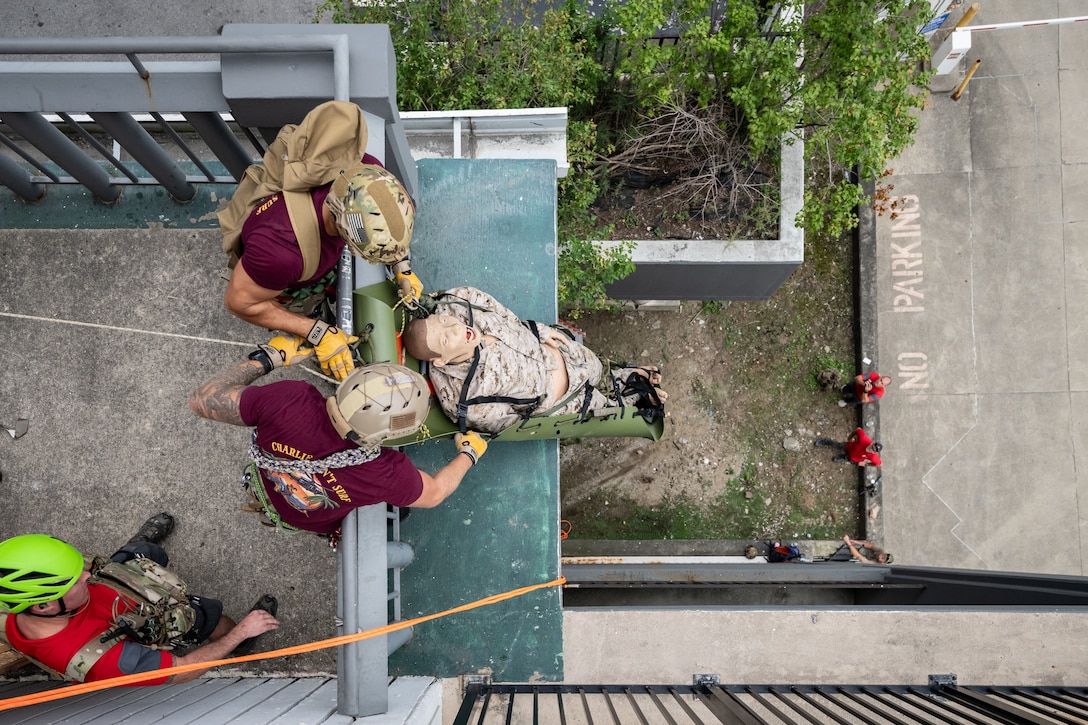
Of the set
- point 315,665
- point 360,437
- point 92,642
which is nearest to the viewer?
point 360,437

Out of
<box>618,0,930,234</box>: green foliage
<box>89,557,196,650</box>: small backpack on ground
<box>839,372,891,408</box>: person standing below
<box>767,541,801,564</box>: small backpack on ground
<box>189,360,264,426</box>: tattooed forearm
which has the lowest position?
<box>767,541,801,564</box>: small backpack on ground

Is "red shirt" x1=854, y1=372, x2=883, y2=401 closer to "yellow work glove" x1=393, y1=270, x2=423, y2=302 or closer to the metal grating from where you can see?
the metal grating

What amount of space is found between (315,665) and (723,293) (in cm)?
480

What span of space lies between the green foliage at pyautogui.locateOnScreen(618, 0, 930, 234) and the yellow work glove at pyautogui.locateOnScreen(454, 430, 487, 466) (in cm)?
310

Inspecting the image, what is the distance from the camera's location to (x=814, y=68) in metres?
4.98

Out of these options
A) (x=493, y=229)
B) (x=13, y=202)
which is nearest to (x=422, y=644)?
(x=493, y=229)

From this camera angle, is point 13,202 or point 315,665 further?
point 13,202

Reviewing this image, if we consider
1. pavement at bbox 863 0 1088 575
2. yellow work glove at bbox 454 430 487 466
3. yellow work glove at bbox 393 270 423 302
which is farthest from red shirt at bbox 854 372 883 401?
yellow work glove at bbox 393 270 423 302

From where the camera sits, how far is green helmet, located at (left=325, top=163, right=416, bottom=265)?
258 centimetres

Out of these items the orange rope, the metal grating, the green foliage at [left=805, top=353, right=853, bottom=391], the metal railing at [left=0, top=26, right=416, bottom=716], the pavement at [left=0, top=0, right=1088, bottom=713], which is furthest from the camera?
the green foliage at [left=805, top=353, right=853, bottom=391]

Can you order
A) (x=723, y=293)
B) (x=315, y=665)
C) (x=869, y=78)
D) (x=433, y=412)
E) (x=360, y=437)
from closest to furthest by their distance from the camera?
(x=360, y=437)
(x=433, y=412)
(x=315, y=665)
(x=869, y=78)
(x=723, y=293)

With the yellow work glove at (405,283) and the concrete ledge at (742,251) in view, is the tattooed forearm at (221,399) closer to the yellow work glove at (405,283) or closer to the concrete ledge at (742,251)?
→ the yellow work glove at (405,283)

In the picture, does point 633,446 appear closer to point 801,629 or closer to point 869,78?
point 801,629

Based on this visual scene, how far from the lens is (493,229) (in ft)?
13.0
